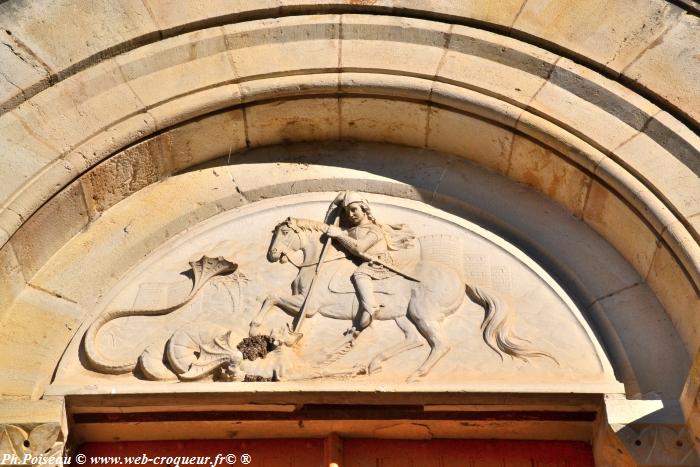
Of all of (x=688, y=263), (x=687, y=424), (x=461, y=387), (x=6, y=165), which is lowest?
(x=687, y=424)

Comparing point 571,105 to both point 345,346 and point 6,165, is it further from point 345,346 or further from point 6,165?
point 6,165

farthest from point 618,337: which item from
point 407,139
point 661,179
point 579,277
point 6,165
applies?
point 6,165

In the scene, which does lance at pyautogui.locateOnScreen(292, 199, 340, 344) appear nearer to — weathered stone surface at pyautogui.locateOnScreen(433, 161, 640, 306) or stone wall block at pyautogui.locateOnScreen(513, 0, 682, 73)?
weathered stone surface at pyautogui.locateOnScreen(433, 161, 640, 306)

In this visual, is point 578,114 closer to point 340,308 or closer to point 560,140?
point 560,140

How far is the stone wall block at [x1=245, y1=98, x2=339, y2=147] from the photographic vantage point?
658cm

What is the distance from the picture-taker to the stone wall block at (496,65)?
20.6 ft

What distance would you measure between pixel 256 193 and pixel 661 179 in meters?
2.30

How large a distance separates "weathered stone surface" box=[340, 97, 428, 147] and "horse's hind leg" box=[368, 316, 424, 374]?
130 cm

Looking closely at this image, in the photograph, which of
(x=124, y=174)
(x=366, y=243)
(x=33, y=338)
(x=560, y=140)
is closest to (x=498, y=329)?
(x=366, y=243)

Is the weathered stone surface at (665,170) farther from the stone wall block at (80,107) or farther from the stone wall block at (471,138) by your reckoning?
the stone wall block at (80,107)

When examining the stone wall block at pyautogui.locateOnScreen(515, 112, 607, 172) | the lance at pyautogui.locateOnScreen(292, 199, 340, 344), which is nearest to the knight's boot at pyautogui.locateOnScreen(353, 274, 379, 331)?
the lance at pyautogui.locateOnScreen(292, 199, 340, 344)

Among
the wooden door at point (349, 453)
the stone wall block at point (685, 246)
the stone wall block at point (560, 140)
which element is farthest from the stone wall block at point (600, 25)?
the wooden door at point (349, 453)

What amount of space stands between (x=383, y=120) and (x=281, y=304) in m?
1.36

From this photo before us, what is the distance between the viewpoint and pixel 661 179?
5750 millimetres
